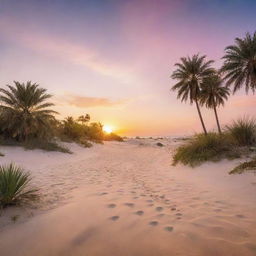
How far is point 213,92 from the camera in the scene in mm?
32281

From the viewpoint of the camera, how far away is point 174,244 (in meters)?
2.60

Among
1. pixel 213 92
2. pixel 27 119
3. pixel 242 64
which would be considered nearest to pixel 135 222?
pixel 27 119

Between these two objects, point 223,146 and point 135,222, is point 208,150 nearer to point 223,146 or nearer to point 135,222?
point 223,146

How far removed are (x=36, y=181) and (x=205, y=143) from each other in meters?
7.36

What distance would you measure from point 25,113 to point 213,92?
28.7 m

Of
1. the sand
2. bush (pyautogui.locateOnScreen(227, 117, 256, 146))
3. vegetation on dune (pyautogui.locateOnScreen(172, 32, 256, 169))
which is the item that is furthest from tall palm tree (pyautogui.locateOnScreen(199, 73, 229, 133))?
the sand

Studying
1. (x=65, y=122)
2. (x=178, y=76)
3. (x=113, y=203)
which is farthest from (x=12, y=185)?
(x=178, y=76)

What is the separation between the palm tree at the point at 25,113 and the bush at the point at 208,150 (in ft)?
41.4

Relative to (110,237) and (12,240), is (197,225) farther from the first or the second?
(12,240)

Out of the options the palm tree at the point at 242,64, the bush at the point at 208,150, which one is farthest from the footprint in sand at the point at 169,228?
the palm tree at the point at 242,64

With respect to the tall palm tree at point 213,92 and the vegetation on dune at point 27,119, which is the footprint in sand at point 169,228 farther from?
the tall palm tree at point 213,92

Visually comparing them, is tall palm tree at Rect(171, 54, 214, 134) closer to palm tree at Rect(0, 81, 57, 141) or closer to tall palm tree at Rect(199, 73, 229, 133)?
tall palm tree at Rect(199, 73, 229, 133)

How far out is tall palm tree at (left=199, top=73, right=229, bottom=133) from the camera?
29.7 m

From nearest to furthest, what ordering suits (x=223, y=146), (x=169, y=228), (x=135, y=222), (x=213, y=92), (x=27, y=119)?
(x=169, y=228)
(x=135, y=222)
(x=223, y=146)
(x=27, y=119)
(x=213, y=92)
